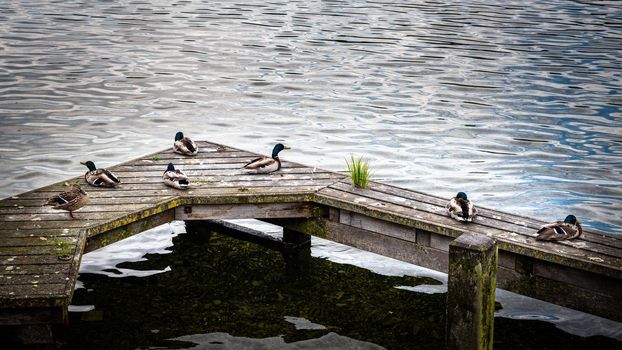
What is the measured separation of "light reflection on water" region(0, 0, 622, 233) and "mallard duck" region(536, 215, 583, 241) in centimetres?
461

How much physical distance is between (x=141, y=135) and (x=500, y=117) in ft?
28.2

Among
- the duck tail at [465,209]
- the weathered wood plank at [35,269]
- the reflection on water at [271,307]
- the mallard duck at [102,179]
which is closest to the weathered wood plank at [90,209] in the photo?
the mallard duck at [102,179]

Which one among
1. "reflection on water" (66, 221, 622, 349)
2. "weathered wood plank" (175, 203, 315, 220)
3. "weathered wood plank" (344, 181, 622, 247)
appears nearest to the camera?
"weathered wood plank" (344, 181, 622, 247)

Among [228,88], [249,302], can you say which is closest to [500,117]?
[228,88]

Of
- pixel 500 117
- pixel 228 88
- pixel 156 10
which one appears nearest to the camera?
pixel 500 117

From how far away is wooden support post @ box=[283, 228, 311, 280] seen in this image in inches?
434

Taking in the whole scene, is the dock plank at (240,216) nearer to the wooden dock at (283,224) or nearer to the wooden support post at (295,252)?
the wooden dock at (283,224)

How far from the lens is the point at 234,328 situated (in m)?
9.29

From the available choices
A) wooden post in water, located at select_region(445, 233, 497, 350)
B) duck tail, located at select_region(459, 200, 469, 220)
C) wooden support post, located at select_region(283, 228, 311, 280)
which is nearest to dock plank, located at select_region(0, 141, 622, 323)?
duck tail, located at select_region(459, 200, 469, 220)

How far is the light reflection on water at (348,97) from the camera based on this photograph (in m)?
15.7

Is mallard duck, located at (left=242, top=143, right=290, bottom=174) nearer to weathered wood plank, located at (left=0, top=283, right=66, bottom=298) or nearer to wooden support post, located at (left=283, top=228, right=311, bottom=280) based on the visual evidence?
wooden support post, located at (left=283, top=228, right=311, bottom=280)

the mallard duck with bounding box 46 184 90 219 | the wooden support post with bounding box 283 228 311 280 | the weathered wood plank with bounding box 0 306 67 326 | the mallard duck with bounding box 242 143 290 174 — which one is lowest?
the wooden support post with bounding box 283 228 311 280

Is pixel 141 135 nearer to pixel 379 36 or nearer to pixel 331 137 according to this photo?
pixel 331 137

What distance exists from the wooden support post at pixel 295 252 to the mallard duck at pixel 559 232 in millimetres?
3483
